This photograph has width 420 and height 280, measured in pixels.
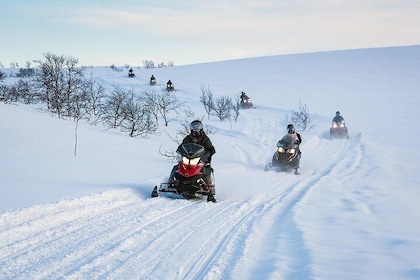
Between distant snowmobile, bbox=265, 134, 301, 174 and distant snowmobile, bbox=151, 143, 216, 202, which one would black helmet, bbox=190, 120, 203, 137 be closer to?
distant snowmobile, bbox=151, 143, 216, 202

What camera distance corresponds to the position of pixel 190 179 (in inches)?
324

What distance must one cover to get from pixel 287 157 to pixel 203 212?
6.85m

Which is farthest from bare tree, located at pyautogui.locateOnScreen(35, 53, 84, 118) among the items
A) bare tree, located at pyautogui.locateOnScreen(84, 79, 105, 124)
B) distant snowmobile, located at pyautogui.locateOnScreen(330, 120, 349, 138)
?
distant snowmobile, located at pyautogui.locateOnScreen(330, 120, 349, 138)

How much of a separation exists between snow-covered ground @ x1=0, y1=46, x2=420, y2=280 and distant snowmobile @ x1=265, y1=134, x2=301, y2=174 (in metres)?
0.67

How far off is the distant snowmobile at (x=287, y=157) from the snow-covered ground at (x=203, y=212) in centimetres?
67

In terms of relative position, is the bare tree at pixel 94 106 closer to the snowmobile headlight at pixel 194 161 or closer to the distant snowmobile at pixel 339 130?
the distant snowmobile at pixel 339 130

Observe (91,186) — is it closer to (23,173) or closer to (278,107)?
(23,173)

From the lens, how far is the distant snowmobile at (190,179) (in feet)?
26.7

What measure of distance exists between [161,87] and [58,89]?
65.6 ft

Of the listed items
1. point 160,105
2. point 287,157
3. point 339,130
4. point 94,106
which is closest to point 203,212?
point 287,157

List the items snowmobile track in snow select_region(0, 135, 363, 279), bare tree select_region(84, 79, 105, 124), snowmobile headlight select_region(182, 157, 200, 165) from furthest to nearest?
bare tree select_region(84, 79, 105, 124) → snowmobile headlight select_region(182, 157, 200, 165) → snowmobile track in snow select_region(0, 135, 363, 279)

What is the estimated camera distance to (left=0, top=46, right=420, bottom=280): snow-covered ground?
4.28 metres

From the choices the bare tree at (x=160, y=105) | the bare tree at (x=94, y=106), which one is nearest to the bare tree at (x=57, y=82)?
the bare tree at (x=94, y=106)

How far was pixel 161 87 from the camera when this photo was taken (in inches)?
1768
